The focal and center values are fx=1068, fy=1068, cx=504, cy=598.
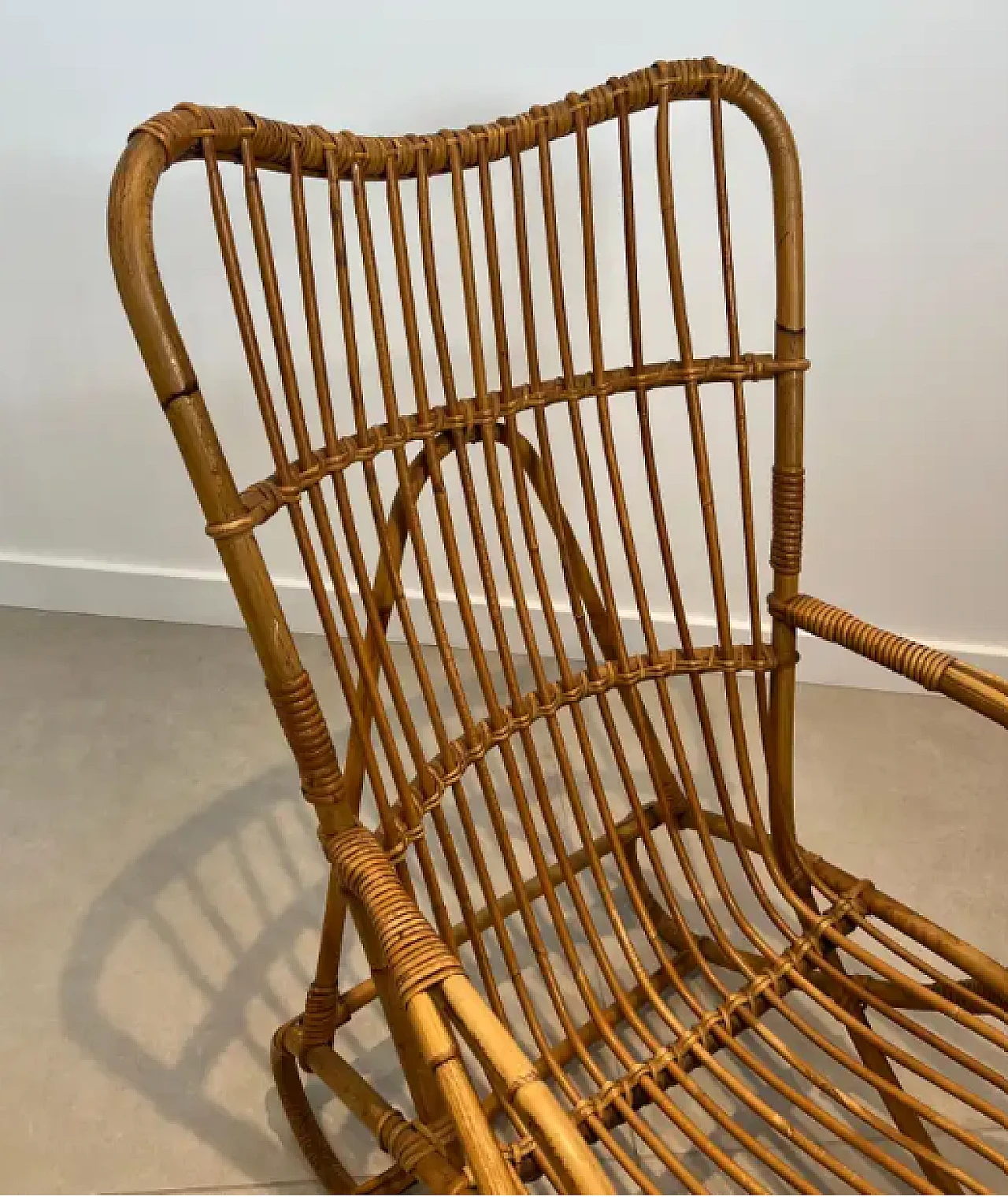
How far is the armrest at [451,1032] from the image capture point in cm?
58

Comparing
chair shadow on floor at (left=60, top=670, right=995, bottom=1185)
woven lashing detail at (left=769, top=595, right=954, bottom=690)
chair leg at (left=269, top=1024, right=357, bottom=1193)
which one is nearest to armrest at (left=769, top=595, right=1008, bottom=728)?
woven lashing detail at (left=769, top=595, right=954, bottom=690)

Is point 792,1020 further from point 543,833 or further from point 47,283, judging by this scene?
point 47,283

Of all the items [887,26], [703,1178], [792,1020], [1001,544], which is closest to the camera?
[792,1020]

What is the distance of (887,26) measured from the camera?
51.7 inches

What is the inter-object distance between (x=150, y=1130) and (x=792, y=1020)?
75cm

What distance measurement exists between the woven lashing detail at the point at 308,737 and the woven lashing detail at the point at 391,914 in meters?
0.04

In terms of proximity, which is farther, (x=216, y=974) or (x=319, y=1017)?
(x=216, y=974)

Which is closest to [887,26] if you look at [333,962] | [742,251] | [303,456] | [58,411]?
[742,251]

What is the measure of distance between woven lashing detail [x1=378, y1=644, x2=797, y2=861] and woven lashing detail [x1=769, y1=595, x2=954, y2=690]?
5cm

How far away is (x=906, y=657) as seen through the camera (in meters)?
0.89

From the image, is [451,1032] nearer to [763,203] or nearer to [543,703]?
[543,703]

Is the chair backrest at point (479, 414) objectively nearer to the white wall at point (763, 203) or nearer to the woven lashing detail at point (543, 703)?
the woven lashing detail at point (543, 703)

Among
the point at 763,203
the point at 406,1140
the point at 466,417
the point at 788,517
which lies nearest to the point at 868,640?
the point at 788,517

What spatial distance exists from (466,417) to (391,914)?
41 cm
